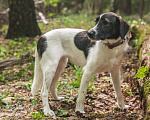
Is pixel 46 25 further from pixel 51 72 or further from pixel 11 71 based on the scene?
pixel 51 72

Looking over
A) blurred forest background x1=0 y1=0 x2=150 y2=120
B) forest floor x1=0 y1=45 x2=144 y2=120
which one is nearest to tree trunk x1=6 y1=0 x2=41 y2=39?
blurred forest background x1=0 y1=0 x2=150 y2=120

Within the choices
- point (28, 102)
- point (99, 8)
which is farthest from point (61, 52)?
point (99, 8)

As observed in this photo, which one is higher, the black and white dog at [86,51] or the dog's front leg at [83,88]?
the black and white dog at [86,51]

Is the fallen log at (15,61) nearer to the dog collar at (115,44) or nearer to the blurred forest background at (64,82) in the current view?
the blurred forest background at (64,82)

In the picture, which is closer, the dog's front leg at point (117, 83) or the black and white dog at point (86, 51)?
the black and white dog at point (86, 51)

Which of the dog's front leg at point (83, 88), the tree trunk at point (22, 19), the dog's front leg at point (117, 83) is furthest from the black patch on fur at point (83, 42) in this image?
the tree trunk at point (22, 19)

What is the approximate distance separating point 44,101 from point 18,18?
5.42 metres

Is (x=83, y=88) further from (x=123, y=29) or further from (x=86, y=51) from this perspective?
(x=123, y=29)

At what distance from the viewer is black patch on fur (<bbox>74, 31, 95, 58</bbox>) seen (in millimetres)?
3988

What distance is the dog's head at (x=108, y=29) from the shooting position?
11.2ft

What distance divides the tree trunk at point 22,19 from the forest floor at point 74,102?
3.39 metres

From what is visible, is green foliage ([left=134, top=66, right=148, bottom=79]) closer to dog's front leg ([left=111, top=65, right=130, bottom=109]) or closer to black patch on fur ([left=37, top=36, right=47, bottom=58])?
dog's front leg ([left=111, top=65, right=130, bottom=109])

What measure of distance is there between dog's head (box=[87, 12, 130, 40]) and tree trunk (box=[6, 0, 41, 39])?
18.4ft

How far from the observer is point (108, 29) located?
345cm
